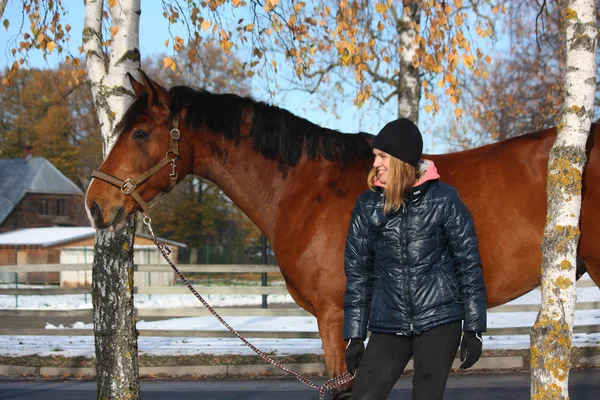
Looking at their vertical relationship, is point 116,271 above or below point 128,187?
below

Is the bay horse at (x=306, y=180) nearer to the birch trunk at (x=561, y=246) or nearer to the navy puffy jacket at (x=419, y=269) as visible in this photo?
the birch trunk at (x=561, y=246)

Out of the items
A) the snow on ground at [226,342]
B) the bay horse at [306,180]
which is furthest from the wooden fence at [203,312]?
the bay horse at [306,180]

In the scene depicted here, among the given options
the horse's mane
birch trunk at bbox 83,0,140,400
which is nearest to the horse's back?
the horse's mane

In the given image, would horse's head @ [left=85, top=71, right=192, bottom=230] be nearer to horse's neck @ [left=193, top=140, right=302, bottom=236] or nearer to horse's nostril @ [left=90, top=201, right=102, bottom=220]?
horse's nostril @ [left=90, top=201, right=102, bottom=220]

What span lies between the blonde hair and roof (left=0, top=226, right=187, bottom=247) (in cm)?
2971

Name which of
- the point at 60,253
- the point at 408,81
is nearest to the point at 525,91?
the point at 408,81

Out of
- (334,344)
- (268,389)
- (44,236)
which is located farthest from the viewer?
(44,236)

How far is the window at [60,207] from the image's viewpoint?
4406 centimetres

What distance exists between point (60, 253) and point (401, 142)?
32.7 metres

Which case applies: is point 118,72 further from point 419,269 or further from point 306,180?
point 419,269

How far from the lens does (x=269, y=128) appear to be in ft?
15.4

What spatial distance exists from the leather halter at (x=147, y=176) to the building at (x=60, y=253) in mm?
25029

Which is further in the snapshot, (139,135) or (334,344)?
(139,135)

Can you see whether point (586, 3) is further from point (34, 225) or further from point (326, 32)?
point (34, 225)
